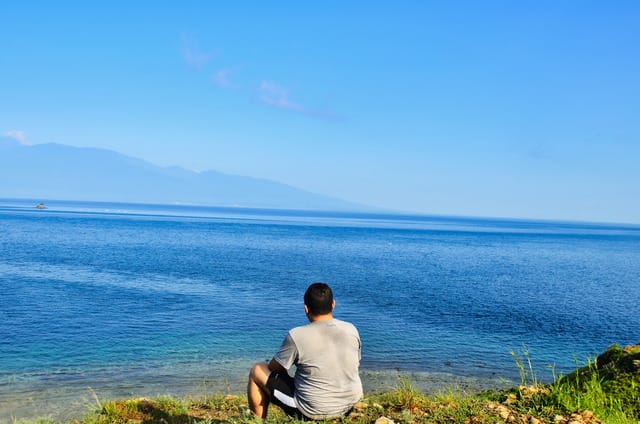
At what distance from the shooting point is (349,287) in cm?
3684

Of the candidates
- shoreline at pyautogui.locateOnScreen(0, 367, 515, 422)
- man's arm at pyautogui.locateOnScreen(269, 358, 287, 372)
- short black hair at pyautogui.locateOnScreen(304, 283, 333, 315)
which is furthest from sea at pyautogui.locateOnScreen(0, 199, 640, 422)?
man's arm at pyautogui.locateOnScreen(269, 358, 287, 372)

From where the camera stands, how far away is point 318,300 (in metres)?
6.26

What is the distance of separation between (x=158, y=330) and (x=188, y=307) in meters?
5.64

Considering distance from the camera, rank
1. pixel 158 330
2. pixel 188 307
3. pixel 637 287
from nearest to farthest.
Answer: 1. pixel 158 330
2. pixel 188 307
3. pixel 637 287

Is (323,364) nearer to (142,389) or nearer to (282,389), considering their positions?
(282,389)

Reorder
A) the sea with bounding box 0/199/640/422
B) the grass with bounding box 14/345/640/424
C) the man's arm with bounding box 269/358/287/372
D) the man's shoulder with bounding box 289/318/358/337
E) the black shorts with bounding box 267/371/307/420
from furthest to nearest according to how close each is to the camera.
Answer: the sea with bounding box 0/199/640/422 → the grass with bounding box 14/345/640/424 → the black shorts with bounding box 267/371/307/420 → the man's arm with bounding box 269/358/287/372 → the man's shoulder with bounding box 289/318/358/337

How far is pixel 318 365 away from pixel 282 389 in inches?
27.9

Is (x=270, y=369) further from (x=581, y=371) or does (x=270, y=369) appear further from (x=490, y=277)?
(x=490, y=277)

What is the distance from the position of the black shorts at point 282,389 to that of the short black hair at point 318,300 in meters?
1.01

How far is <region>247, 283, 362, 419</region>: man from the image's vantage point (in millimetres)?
6246

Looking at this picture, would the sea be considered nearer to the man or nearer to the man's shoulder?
the man

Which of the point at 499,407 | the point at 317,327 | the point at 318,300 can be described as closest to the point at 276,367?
the point at 317,327

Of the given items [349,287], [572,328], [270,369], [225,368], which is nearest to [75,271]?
[349,287]

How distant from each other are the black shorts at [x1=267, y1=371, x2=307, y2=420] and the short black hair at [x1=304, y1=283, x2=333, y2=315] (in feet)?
3.32
